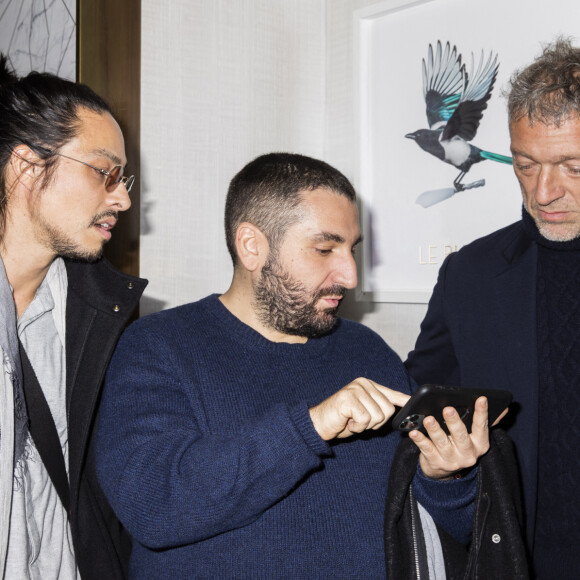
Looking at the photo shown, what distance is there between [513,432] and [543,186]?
1.89 feet

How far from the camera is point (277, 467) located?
1.22 meters

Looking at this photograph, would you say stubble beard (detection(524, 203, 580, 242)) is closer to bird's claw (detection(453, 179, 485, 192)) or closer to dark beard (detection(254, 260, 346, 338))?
dark beard (detection(254, 260, 346, 338))

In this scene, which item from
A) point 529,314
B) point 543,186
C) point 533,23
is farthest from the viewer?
point 533,23

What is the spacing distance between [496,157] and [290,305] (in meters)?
1.10

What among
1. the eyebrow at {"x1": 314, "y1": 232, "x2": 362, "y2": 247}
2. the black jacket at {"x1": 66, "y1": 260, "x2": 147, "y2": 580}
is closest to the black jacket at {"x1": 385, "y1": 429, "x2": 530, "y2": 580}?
the eyebrow at {"x1": 314, "y1": 232, "x2": 362, "y2": 247}

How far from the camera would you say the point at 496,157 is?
230 cm

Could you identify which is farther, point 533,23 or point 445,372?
point 533,23

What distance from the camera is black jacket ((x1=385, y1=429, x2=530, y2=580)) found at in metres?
1.30

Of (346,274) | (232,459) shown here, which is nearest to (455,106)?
(346,274)

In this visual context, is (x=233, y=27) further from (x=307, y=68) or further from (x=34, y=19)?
(x=34, y=19)

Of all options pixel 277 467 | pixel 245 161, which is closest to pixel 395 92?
pixel 245 161

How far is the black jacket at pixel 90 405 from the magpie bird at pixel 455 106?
1248 millimetres

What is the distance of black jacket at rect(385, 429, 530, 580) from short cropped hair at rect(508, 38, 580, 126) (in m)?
0.72

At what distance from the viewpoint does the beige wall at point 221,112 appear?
2385mm
